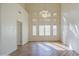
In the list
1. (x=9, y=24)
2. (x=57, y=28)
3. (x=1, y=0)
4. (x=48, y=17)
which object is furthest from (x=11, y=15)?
(x=1, y=0)

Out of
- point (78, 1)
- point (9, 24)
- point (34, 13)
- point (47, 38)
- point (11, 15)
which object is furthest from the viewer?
point (34, 13)

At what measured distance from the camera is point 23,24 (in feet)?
36.1

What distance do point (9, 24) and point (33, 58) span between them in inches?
184

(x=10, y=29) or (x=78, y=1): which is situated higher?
(x=78, y=1)

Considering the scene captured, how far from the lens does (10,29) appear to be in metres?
7.13

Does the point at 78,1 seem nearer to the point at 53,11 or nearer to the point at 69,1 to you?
the point at 69,1

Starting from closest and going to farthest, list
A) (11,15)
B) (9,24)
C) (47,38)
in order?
(9,24) → (11,15) → (47,38)

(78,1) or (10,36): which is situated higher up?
(78,1)

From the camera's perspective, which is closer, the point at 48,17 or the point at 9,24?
the point at 9,24

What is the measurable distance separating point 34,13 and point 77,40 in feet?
14.1

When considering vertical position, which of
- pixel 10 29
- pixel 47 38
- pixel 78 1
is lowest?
pixel 47 38

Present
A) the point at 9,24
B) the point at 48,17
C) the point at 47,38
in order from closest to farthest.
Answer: the point at 9,24 → the point at 47,38 → the point at 48,17

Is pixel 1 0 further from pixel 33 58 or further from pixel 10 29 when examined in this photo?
→ pixel 10 29

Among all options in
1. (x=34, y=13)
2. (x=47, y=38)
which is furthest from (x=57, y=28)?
(x=34, y=13)
